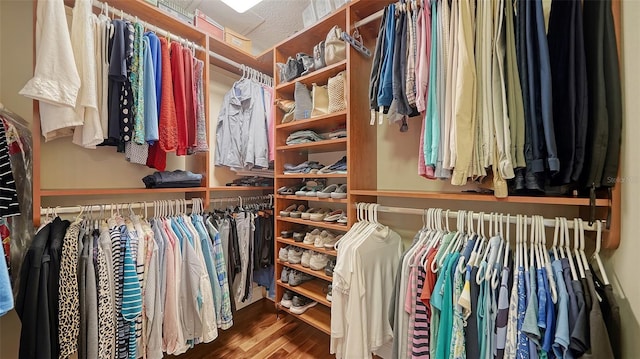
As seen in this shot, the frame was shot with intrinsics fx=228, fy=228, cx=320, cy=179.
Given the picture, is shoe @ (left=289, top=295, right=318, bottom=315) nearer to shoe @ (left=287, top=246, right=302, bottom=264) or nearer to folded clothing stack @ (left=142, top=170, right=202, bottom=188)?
shoe @ (left=287, top=246, right=302, bottom=264)

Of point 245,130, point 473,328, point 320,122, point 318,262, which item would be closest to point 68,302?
point 318,262

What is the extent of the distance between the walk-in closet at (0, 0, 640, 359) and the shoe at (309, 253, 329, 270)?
1 cm

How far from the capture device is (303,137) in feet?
5.58

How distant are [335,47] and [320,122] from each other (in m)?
0.49

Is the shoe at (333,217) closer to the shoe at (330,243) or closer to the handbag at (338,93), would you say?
the shoe at (330,243)

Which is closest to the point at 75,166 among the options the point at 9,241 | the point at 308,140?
the point at 9,241

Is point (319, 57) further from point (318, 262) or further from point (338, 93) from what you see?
point (318, 262)

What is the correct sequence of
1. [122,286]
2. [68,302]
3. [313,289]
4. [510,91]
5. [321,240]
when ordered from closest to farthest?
[510,91]
[68,302]
[122,286]
[321,240]
[313,289]

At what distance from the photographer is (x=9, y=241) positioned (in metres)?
1.02

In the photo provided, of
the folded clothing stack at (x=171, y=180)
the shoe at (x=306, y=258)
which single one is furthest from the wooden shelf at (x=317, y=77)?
the shoe at (x=306, y=258)

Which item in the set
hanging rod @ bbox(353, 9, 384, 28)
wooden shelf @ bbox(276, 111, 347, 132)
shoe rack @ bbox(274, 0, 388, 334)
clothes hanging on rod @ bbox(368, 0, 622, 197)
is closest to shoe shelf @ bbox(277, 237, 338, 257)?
shoe rack @ bbox(274, 0, 388, 334)

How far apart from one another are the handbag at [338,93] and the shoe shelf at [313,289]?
1282mm

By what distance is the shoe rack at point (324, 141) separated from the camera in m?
1.43

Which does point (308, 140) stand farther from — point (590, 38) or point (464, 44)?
point (590, 38)
